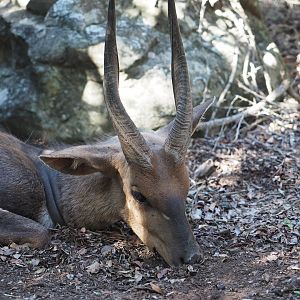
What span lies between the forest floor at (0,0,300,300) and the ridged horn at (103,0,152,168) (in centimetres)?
89

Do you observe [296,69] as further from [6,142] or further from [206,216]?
[6,142]

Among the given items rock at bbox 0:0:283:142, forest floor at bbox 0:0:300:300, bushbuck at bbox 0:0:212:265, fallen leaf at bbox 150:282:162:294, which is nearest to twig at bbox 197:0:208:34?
rock at bbox 0:0:283:142

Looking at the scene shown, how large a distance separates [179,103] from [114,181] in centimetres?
97

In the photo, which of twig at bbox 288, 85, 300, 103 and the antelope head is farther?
twig at bbox 288, 85, 300, 103

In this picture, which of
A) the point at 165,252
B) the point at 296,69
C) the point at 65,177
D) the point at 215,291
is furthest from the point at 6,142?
the point at 296,69

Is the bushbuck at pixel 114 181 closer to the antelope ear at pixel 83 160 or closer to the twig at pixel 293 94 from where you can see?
the antelope ear at pixel 83 160

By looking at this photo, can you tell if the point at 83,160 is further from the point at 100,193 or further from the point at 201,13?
the point at 201,13

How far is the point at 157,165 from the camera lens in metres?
5.86

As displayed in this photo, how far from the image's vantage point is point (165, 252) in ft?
19.1

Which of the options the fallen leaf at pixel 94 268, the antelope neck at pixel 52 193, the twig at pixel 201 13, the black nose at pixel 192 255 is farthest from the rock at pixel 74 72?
the black nose at pixel 192 255

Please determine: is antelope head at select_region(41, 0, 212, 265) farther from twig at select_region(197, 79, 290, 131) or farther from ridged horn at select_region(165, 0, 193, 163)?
twig at select_region(197, 79, 290, 131)

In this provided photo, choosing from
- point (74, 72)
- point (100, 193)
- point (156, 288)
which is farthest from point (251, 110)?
point (156, 288)

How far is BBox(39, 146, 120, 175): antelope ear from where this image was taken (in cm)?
621

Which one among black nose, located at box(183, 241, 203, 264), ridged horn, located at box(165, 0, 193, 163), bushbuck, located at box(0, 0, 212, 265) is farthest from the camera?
ridged horn, located at box(165, 0, 193, 163)
